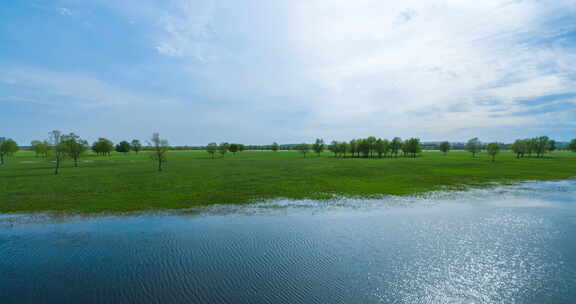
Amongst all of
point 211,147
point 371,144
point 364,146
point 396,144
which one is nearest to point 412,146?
point 396,144

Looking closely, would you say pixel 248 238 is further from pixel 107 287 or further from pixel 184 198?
pixel 184 198

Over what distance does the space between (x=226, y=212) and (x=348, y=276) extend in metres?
12.9

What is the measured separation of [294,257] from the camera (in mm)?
12422

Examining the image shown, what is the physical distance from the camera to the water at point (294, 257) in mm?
9352

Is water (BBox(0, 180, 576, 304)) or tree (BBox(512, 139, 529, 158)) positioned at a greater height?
tree (BBox(512, 139, 529, 158))

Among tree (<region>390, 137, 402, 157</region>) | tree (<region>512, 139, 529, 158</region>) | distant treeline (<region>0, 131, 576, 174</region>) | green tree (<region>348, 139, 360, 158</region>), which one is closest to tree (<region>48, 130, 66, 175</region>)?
distant treeline (<region>0, 131, 576, 174</region>)

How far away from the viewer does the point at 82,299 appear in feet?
29.1

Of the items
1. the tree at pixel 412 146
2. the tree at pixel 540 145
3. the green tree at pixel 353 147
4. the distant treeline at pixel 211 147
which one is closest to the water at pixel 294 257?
the distant treeline at pixel 211 147

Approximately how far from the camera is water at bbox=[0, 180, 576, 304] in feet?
30.7

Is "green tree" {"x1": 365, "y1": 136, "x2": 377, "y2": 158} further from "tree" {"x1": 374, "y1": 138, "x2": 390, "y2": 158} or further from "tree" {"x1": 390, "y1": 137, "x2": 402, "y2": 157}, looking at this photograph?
"tree" {"x1": 390, "y1": 137, "x2": 402, "y2": 157}

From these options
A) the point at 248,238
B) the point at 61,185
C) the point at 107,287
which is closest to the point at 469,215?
the point at 248,238

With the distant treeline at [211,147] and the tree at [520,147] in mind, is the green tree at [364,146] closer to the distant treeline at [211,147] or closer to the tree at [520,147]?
the distant treeline at [211,147]

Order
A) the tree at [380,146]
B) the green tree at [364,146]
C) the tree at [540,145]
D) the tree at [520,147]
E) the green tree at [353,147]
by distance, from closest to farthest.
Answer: the tree at [520,147] → the tree at [540,145] → the tree at [380,146] → the green tree at [364,146] → the green tree at [353,147]

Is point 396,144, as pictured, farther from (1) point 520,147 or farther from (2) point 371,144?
(1) point 520,147
